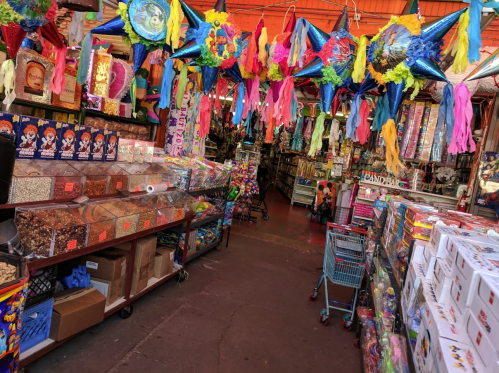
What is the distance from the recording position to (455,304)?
1.13 metres

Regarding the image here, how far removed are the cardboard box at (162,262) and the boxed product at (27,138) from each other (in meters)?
1.59

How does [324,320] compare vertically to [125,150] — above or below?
below

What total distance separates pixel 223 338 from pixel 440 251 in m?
2.04

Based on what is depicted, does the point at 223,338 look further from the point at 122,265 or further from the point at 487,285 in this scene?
the point at 487,285

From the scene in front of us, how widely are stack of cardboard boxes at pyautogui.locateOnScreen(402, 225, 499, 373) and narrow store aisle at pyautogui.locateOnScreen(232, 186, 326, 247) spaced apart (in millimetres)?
4992

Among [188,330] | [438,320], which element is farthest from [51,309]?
[438,320]

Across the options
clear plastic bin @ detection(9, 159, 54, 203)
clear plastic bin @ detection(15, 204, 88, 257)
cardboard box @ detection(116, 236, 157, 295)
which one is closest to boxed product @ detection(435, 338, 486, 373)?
clear plastic bin @ detection(15, 204, 88, 257)

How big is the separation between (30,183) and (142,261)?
1219mm

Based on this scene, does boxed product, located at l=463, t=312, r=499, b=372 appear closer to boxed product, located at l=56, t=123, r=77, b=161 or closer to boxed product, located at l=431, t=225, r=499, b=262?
boxed product, located at l=431, t=225, r=499, b=262

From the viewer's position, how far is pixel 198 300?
137 inches

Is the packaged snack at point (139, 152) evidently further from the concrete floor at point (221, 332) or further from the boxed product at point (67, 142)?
the concrete floor at point (221, 332)

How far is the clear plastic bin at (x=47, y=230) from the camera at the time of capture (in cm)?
202

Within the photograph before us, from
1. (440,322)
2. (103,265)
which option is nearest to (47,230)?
(103,265)

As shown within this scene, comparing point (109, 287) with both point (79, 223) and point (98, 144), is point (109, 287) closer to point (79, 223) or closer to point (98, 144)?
point (79, 223)
